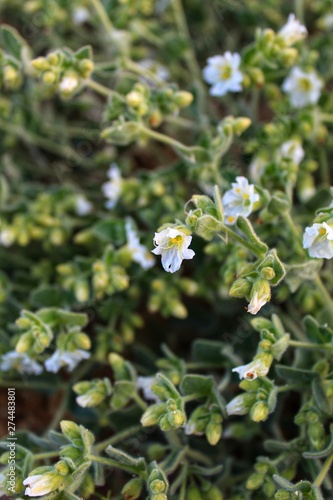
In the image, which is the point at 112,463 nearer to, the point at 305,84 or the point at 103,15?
the point at 305,84

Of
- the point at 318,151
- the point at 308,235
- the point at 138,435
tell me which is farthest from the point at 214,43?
the point at 138,435

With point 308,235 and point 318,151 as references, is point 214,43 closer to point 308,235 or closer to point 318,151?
point 318,151

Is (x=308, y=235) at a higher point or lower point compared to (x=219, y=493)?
higher

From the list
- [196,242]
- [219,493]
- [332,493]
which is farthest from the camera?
[196,242]

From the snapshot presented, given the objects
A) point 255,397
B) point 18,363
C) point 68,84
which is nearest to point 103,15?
point 68,84

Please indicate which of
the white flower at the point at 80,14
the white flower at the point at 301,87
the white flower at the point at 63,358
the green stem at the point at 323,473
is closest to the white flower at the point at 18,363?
the white flower at the point at 63,358

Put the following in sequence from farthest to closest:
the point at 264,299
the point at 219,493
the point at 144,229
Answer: the point at 144,229 → the point at 219,493 → the point at 264,299

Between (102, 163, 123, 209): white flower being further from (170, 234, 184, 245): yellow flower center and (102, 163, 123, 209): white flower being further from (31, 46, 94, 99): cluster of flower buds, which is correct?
(170, 234, 184, 245): yellow flower center

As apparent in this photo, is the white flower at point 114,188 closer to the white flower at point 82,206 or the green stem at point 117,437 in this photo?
the white flower at point 82,206
